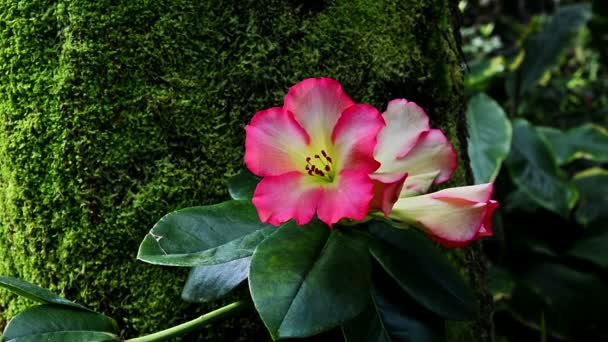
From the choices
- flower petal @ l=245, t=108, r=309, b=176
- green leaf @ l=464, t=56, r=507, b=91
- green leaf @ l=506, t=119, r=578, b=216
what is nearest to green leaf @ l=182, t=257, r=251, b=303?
flower petal @ l=245, t=108, r=309, b=176

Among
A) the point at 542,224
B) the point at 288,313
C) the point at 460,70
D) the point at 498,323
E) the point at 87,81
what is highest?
the point at 87,81

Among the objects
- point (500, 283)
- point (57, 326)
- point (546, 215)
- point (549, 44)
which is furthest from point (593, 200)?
point (57, 326)

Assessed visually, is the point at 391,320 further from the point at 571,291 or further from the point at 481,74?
the point at 481,74

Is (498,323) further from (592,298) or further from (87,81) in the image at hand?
(87,81)

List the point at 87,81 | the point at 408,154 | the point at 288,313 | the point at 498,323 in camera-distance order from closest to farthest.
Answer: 1. the point at 288,313
2. the point at 408,154
3. the point at 87,81
4. the point at 498,323

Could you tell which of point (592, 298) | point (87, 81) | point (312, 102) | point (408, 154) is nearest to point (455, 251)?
point (408, 154)

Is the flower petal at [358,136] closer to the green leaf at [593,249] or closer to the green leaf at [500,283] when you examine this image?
the green leaf at [500,283]
